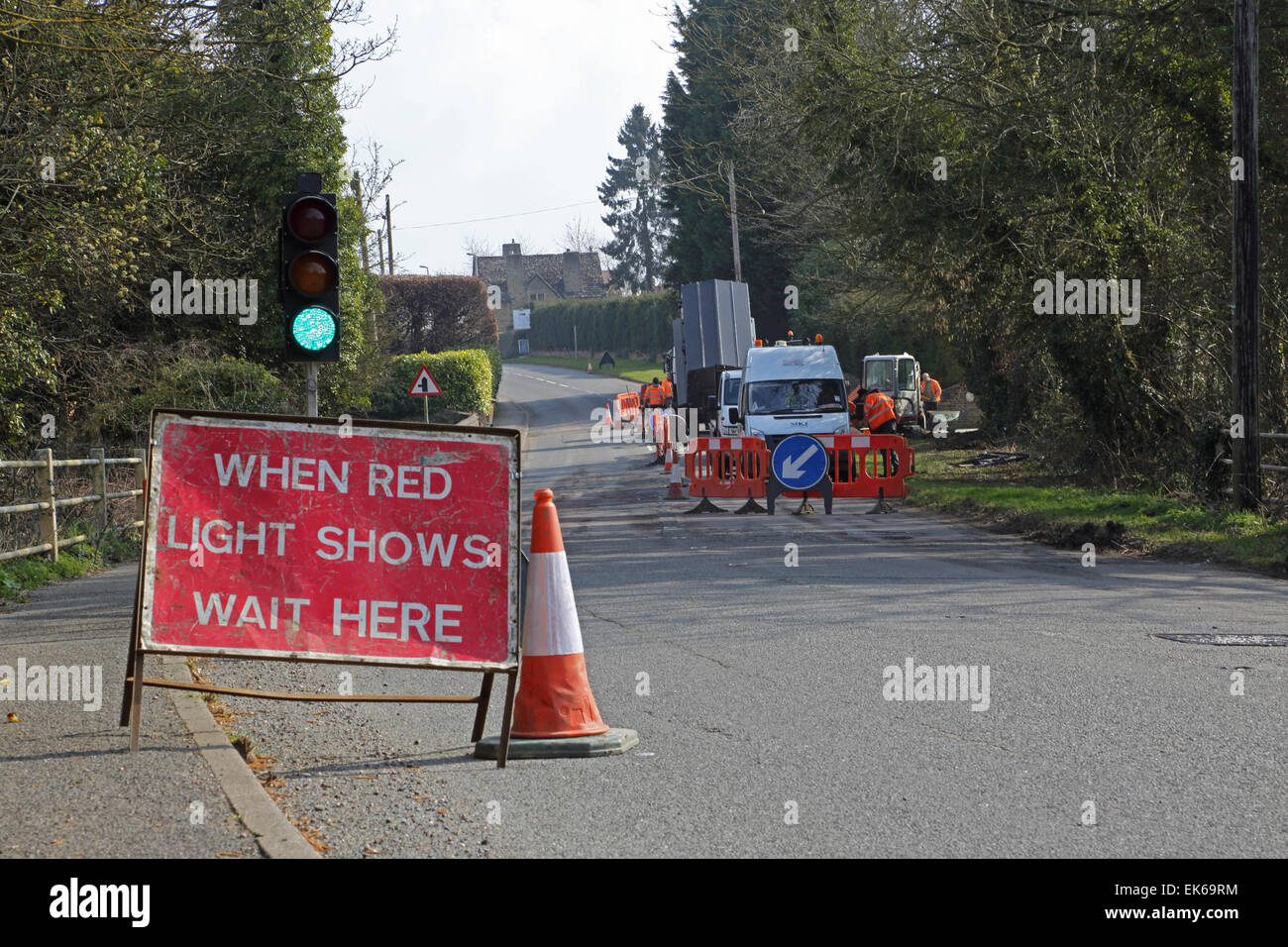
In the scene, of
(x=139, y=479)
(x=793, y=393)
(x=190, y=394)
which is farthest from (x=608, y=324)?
(x=139, y=479)

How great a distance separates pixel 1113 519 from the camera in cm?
1742

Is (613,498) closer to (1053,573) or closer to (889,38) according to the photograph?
(889,38)

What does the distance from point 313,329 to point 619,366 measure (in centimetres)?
7767

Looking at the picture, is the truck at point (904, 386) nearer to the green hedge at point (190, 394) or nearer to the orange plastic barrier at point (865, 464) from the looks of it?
the orange plastic barrier at point (865, 464)

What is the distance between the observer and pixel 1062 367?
22.5 meters

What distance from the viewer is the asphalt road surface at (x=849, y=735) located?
5.10 m

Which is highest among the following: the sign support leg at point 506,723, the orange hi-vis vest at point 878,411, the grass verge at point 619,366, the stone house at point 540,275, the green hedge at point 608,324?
the stone house at point 540,275

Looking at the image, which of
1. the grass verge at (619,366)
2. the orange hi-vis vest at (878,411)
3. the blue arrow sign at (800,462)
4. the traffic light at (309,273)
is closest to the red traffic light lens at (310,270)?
the traffic light at (309,273)

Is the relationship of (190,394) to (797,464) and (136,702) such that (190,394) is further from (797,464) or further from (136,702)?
(136,702)

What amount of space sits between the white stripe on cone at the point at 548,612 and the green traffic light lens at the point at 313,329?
3.52 meters

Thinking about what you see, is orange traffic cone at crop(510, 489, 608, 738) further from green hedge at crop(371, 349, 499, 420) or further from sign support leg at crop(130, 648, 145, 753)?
green hedge at crop(371, 349, 499, 420)

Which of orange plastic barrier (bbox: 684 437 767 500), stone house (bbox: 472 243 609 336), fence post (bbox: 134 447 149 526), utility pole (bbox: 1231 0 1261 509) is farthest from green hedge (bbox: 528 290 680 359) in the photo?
utility pole (bbox: 1231 0 1261 509)

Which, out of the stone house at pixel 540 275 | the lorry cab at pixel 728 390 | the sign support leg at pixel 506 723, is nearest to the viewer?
the sign support leg at pixel 506 723
